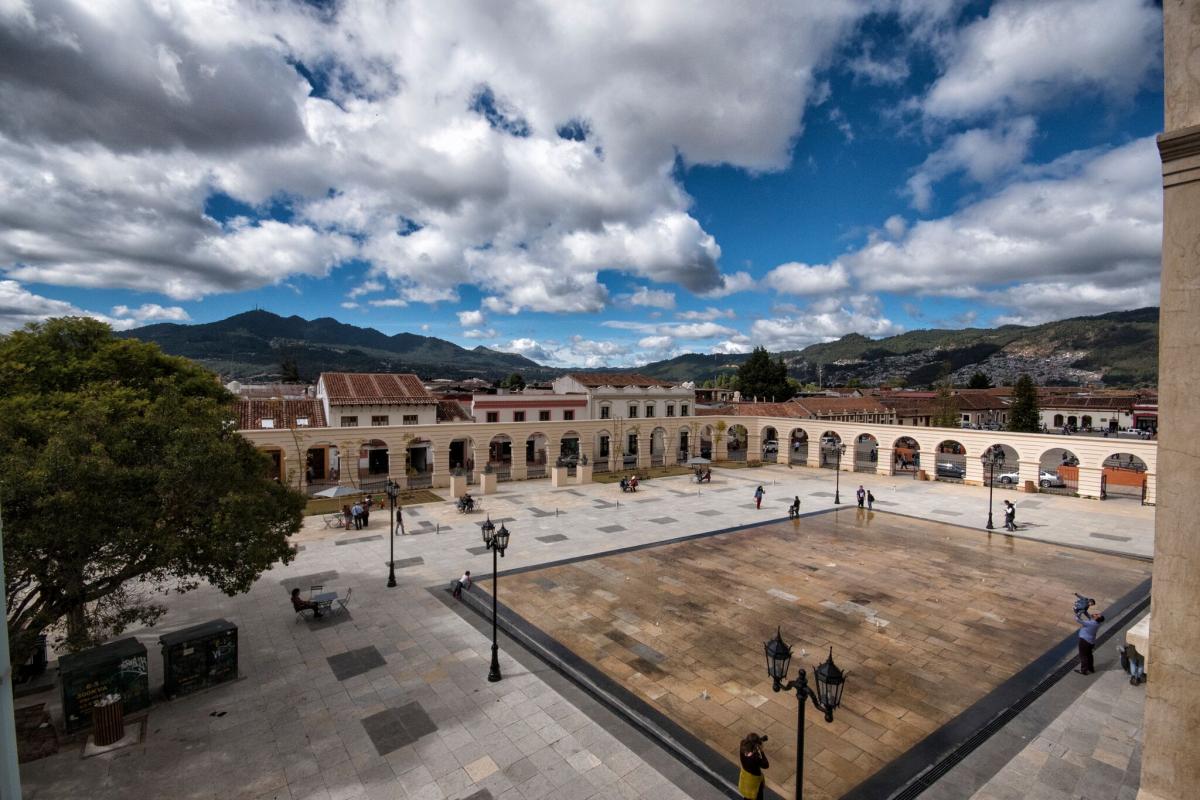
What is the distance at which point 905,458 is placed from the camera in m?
59.4

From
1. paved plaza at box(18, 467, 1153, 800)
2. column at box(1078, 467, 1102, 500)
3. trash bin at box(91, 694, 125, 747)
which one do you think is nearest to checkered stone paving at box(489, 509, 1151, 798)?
paved plaza at box(18, 467, 1153, 800)

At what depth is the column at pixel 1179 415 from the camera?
17.9 ft

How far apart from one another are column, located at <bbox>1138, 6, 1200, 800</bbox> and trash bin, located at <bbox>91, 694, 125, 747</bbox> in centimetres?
1632

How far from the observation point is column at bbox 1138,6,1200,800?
5.45 meters

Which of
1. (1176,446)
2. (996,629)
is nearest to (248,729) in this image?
(1176,446)

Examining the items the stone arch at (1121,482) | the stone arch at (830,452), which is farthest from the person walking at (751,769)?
the stone arch at (1121,482)

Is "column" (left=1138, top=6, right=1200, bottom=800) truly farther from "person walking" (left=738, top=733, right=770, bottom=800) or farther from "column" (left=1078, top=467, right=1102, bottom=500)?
"column" (left=1078, top=467, right=1102, bottom=500)

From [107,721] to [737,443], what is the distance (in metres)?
61.1

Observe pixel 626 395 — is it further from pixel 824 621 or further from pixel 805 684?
pixel 805 684

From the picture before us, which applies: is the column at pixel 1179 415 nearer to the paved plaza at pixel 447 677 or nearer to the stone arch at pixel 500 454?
the paved plaza at pixel 447 677

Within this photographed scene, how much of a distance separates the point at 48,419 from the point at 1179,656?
18.9 m

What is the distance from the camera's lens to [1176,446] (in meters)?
5.56

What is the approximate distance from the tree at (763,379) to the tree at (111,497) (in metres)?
78.1

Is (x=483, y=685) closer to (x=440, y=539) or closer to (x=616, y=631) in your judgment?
(x=616, y=631)
